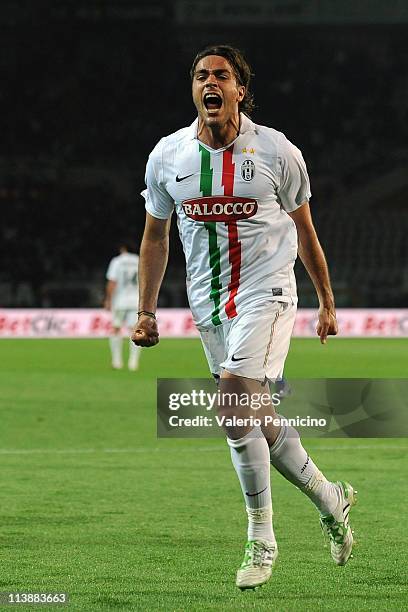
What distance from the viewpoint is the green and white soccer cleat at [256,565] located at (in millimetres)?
4891

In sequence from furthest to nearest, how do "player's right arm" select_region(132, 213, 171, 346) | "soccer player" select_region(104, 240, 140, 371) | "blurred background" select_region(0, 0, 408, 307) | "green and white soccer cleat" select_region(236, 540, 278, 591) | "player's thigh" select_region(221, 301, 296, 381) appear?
"blurred background" select_region(0, 0, 408, 307), "soccer player" select_region(104, 240, 140, 371), "player's right arm" select_region(132, 213, 171, 346), "player's thigh" select_region(221, 301, 296, 381), "green and white soccer cleat" select_region(236, 540, 278, 591)

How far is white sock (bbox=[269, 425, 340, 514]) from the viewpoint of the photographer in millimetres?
5297

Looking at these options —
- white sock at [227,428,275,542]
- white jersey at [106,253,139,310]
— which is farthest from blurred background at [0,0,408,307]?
white sock at [227,428,275,542]

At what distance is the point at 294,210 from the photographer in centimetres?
530

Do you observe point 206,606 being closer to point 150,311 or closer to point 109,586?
point 109,586

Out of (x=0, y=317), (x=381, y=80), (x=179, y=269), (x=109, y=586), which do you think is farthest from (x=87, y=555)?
(x=381, y=80)

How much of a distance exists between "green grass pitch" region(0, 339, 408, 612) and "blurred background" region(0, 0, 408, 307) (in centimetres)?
2307

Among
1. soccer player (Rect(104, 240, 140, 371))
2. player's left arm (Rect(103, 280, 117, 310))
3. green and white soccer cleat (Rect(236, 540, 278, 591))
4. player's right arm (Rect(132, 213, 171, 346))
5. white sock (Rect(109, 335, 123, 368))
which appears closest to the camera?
green and white soccer cleat (Rect(236, 540, 278, 591))

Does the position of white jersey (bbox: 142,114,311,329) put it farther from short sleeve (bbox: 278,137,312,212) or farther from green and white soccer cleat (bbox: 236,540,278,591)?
green and white soccer cleat (bbox: 236,540,278,591)

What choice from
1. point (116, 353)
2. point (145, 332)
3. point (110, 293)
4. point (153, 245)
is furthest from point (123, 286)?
point (145, 332)

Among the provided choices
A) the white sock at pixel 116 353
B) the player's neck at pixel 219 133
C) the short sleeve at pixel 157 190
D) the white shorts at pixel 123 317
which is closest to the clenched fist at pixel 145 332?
the short sleeve at pixel 157 190

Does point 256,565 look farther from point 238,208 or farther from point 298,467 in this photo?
point 238,208

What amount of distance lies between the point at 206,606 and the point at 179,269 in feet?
98.5

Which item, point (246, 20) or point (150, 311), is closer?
point (150, 311)
